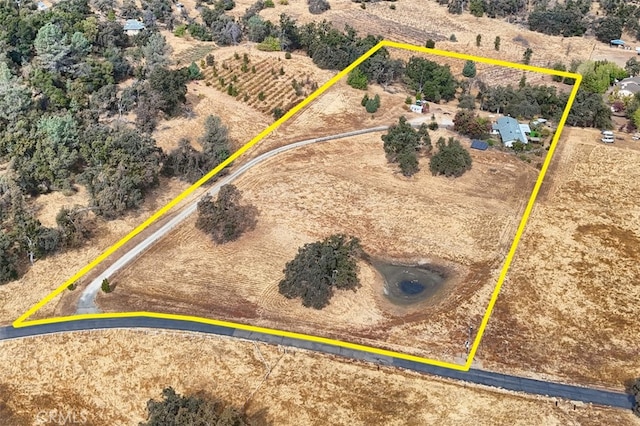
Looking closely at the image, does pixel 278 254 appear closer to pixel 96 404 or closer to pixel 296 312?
pixel 296 312

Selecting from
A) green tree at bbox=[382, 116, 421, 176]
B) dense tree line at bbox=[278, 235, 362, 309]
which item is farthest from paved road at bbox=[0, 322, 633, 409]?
green tree at bbox=[382, 116, 421, 176]

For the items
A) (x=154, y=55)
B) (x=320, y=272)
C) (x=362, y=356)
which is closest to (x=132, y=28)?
(x=154, y=55)

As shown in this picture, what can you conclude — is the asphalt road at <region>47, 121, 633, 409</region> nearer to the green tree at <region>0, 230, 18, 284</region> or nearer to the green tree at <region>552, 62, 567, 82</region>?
the green tree at <region>0, 230, 18, 284</region>

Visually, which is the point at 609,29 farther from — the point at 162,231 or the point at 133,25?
the point at 162,231

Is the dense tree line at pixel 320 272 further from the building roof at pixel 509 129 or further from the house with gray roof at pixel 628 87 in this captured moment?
the house with gray roof at pixel 628 87

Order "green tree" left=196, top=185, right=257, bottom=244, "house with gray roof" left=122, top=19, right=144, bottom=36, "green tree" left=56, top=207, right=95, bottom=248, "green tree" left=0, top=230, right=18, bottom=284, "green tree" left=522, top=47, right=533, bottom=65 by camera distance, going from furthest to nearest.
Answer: "green tree" left=522, top=47, right=533, bottom=65, "house with gray roof" left=122, top=19, right=144, bottom=36, "green tree" left=196, top=185, right=257, bottom=244, "green tree" left=56, top=207, right=95, bottom=248, "green tree" left=0, top=230, right=18, bottom=284

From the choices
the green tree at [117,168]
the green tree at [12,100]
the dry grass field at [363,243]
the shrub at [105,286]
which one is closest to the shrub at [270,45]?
the dry grass field at [363,243]
